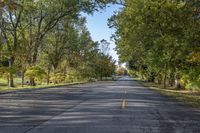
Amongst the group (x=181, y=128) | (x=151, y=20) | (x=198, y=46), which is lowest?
(x=181, y=128)

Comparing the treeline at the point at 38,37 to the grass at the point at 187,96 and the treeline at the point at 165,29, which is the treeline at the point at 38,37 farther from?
the grass at the point at 187,96

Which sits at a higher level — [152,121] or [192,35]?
[192,35]

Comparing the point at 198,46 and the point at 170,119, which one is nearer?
the point at 170,119

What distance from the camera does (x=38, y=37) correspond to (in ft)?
199

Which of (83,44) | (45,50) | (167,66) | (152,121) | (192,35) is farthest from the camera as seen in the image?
(83,44)

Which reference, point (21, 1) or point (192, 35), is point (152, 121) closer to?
point (192, 35)

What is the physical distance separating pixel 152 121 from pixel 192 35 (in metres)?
17.3

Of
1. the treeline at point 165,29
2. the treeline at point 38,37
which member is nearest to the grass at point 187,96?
the treeline at point 165,29

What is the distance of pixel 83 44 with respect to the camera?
89.5 meters

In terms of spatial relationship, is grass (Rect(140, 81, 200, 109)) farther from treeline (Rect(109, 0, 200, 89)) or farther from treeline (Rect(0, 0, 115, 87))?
treeline (Rect(0, 0, 115, 87))

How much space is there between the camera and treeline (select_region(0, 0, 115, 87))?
163 feet

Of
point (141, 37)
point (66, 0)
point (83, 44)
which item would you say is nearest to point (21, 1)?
point (66, 0)

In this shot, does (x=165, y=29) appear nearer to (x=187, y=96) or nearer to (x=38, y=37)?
(x=187, y=96)

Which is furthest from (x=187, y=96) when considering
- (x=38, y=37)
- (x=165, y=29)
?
(x=38, y=37)
